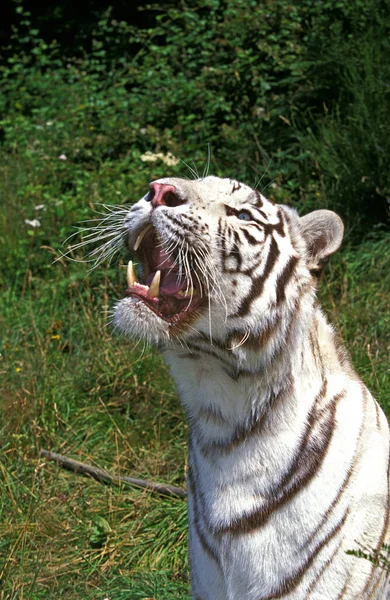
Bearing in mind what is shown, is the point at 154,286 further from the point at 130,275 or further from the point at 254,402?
the point at 254,402

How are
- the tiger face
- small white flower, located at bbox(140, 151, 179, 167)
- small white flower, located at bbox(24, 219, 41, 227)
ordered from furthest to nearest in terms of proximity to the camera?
small white flower, located at bbox(140, 151, 179, 167)
small white flower, located at bbox(24, 219, 41, 227)
the tiger face

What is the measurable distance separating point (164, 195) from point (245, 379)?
0.54 metres

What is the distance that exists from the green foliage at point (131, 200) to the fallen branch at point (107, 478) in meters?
0.05

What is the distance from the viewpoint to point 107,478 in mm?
4254

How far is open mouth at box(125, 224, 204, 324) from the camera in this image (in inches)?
98.7

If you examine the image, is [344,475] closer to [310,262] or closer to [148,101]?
[310,262]

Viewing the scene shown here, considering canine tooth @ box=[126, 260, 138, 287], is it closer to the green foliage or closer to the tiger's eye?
the tiger's eye

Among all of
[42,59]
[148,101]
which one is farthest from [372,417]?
[42,59]

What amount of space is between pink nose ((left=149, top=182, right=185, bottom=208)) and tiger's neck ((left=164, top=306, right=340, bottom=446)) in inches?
14.5

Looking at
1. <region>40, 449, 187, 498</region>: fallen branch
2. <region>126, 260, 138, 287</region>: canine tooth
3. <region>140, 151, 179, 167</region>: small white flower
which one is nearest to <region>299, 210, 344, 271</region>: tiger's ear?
<region>126, 260, 138, 287</region>: canine tooth

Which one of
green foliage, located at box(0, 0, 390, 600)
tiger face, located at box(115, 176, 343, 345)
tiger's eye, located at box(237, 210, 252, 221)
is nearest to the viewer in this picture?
tiger face, located at box(115, 176, 343, 345)

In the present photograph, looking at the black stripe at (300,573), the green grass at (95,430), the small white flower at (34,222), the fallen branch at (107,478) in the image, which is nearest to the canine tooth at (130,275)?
the black stripe at (300,573)

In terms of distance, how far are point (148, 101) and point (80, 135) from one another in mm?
627

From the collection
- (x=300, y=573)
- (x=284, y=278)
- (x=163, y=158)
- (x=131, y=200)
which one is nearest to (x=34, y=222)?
(x=131, y=200)
